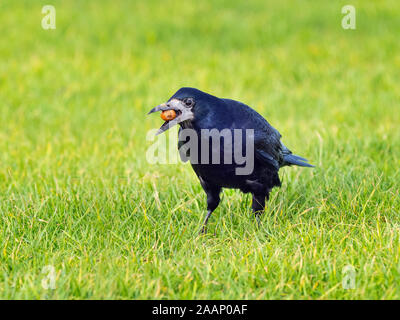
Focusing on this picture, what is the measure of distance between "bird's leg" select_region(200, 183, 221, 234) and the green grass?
63 millimetres

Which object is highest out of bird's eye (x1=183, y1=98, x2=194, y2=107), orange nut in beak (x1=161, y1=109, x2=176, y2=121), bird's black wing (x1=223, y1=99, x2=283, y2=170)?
bird's eye (x1=183, y1=98, x2=194, y2=107)

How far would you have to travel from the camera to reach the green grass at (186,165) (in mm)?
3109

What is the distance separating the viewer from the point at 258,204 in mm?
3779

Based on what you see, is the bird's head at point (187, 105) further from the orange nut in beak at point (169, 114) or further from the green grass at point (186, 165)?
the green grass at point (186, 165)

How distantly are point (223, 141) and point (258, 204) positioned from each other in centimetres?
64

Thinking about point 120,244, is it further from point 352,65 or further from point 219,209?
point 352,65

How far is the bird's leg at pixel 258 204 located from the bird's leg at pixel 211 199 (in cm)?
24

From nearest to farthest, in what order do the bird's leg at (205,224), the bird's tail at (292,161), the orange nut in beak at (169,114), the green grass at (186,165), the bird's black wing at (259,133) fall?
1. the green grass at (186,165)
2. the orange nut in beak at (169,114)
3. the bird's black wing at (259,133)
4. the bird's leg at (205,224)
5. the bird's tail at (292,161)

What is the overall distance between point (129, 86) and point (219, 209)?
12.9 feet

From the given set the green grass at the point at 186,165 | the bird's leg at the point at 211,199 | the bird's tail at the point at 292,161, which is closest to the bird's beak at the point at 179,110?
the bird's leg at the point at 211,199

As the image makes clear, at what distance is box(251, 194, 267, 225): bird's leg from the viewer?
374cm

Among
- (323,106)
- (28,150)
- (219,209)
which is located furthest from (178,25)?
(219,209)

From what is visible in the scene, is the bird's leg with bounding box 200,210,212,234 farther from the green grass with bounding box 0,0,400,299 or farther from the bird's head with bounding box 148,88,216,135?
the bird's head with bounding box 148,88,216,135

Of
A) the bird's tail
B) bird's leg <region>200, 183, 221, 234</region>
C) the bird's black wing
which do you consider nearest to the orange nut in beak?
the bird's black wing
